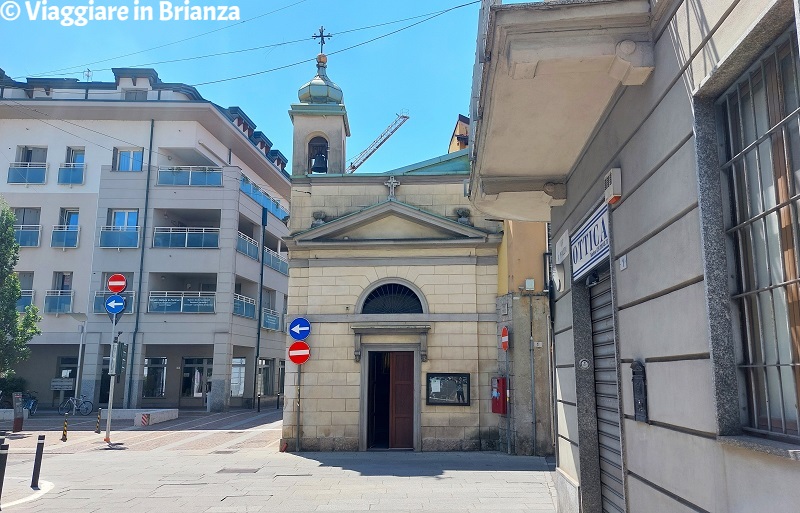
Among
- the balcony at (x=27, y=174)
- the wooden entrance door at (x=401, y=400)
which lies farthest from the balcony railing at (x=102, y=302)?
the wooden entrance door at (x=401, y=400)

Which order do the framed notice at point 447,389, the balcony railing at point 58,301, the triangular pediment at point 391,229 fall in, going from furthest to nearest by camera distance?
the balcony railing at point 58,301, the triangular pediment at point 391,229, the framed notice at point 447,389

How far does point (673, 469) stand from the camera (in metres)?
4.19

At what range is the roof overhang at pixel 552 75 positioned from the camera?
453cm

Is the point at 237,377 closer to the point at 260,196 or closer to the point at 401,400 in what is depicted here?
the point at 260,196

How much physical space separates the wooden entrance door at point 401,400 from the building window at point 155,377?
68.1ft

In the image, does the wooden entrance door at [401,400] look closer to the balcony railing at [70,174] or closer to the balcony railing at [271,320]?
the balcony railing at [271,320]

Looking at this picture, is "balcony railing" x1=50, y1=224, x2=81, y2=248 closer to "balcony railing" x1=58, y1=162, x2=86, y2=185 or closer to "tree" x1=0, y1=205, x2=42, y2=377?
"balcony railing" x1=58, y1=162, x2=86, y2=185

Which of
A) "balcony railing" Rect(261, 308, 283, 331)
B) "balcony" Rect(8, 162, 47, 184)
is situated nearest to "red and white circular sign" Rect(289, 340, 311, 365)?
"balcony railing" Rect(261, 308, 283, 331)

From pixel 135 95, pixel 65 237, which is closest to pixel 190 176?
pixel 135 95

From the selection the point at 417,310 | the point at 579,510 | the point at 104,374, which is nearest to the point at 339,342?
the point at 417,310

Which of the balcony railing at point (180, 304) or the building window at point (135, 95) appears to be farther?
the building window at point (135, 95)

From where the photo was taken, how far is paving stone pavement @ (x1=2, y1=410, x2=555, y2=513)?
9.94 meters

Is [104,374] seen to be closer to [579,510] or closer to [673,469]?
[579,510]

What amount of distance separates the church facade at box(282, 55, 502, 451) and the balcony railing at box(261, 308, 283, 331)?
1942 cm
